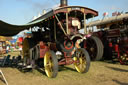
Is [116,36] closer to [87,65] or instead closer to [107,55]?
[107,55]

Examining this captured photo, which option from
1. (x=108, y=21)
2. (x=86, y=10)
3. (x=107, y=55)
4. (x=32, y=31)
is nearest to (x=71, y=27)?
(x=86, y=10)

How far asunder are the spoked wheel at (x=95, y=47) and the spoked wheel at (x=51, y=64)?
347 cm

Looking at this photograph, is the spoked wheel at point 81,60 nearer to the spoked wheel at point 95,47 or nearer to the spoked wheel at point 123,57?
the spoked wheel at point 95,47

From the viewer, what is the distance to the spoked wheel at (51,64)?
4470mm

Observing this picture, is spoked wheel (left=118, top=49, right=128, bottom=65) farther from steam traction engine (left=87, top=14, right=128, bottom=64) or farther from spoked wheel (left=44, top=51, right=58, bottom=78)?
spoked wheel (left=44, top=51, right=58, bottom=78)

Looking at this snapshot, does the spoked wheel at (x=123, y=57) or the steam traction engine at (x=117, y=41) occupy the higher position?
the steam traction engine at (x=117, y=41)

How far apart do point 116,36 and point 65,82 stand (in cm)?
433

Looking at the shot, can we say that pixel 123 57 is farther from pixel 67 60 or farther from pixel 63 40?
pixel 63 40

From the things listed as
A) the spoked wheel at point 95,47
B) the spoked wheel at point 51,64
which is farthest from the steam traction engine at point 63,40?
the spoked wheel at point 95,47

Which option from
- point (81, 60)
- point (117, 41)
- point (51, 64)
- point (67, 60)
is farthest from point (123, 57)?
point (51, 64)

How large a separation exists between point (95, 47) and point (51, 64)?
13.0 ft

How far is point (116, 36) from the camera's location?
7.36 m

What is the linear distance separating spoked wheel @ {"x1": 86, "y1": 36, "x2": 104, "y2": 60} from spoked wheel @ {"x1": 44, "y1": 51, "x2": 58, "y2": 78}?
3470 millimetres

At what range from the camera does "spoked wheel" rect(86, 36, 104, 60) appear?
764 cm
